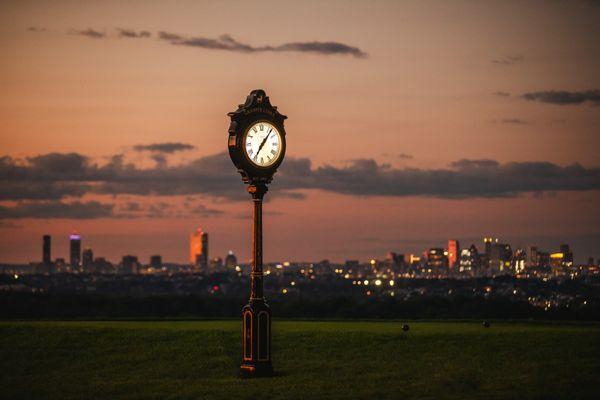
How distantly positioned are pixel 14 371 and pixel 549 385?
504 inches

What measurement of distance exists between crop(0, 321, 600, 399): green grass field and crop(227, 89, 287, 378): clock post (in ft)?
2.33

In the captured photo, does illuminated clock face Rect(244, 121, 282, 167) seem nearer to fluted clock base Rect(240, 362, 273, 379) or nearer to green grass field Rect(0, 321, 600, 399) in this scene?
fluted clock base Rect(240, 362, 273, 379)

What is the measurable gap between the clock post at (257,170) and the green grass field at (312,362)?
71 centimetres

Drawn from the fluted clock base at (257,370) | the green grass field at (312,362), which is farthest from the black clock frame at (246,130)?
the green grass field at (312,362)

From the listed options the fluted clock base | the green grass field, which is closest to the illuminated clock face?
the fluted clock base

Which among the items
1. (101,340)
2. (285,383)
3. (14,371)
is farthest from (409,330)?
(14,371)

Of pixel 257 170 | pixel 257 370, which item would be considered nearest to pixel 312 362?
pixel 257 370

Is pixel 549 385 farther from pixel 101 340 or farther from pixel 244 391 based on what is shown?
pixel 101 340

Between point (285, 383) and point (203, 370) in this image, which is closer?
point (285, 383)

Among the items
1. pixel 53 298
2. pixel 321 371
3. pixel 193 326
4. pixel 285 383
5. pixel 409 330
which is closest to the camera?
pixel 285 383

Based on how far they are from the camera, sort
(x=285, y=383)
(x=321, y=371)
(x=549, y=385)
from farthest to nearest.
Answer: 1. (x=321, y=371)
2. (x=285, y=383)
3. (x=549, y=385)

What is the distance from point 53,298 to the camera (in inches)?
3059

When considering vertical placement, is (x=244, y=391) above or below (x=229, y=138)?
below

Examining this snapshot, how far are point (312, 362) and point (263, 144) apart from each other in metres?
5.25
